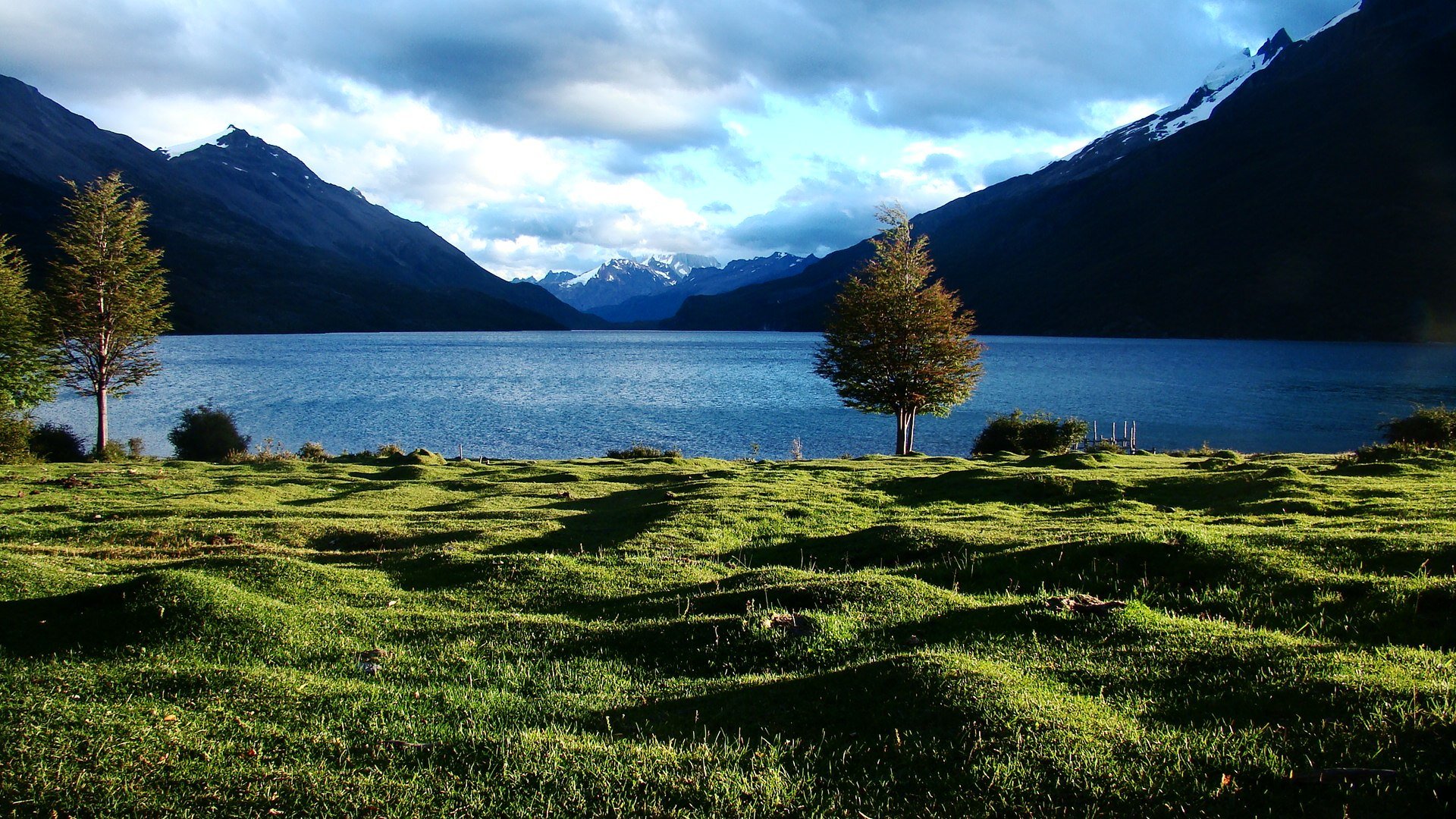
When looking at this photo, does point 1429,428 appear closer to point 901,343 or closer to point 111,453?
point 901,343

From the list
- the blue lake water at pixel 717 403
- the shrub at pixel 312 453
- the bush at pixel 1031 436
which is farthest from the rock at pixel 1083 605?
the blue lake water at pixel 717 403

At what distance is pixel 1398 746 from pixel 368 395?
10507cm

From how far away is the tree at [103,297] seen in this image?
46375mm

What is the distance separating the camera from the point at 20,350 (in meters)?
43.6

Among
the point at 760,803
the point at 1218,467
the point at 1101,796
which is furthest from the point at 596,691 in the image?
the point at 1218,467

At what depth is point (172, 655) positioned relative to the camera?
932 cm

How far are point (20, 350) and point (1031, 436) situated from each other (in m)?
59.3

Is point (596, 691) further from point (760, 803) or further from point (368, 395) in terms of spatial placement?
point (368, 395)

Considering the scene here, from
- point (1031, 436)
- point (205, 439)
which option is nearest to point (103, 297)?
point (205, 439)

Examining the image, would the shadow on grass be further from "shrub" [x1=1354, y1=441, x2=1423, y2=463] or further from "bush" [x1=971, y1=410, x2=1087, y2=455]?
"bush" [x1=971, y1=410, x2=1087, y2=455]

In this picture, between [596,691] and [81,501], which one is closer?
[596,691]

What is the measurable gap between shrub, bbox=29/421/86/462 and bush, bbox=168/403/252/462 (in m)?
5.82

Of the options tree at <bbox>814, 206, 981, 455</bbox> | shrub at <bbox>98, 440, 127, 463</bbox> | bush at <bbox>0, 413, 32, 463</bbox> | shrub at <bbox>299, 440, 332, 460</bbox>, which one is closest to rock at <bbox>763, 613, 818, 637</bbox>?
tree at <bbox>814, 206, 981, 455</bbox>

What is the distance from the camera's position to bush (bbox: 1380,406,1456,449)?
38406mm
